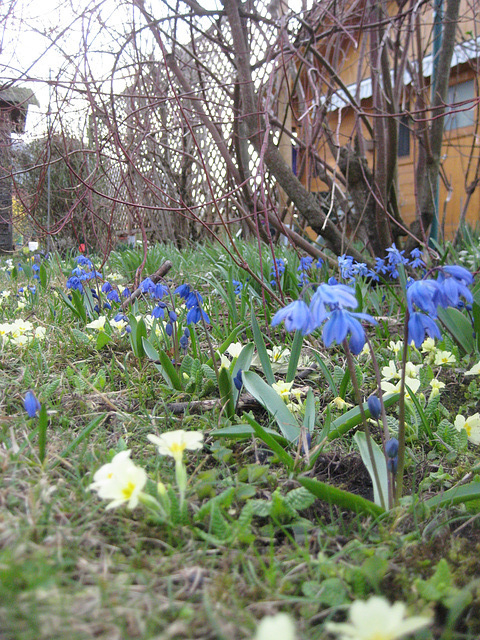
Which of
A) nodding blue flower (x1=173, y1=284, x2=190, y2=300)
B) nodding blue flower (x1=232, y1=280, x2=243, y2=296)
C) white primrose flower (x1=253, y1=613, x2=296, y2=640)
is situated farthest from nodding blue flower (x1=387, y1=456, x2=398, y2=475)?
nodding blue flower (x1=232, y1=280, x2=243, y2=296)

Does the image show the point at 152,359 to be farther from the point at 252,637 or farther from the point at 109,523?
the point at 252,637

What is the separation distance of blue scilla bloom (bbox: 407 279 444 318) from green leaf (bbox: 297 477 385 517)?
0.41 metres

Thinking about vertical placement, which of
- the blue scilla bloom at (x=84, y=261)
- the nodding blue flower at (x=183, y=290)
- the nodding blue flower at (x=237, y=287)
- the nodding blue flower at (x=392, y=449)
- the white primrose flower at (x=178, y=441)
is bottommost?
the nodding blue flower at (x=392, y=449)

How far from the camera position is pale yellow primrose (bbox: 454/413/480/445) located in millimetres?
1381

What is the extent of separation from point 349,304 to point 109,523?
639mm

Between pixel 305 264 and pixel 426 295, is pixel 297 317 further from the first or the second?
pixel 305 264

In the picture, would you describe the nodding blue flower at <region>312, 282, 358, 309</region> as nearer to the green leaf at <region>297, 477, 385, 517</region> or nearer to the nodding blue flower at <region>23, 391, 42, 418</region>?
the green leaf at <region>297, 477, 385, 517</region>

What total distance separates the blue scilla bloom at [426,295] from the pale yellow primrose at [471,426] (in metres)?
0.55

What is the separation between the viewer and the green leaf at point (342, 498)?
1019 mm

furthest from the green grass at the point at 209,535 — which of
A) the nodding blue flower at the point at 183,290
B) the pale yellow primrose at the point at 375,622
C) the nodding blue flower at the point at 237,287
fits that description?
the nodding blue flower at the point at 237,287

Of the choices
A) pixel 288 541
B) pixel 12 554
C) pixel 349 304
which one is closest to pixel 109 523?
pixel 12 554

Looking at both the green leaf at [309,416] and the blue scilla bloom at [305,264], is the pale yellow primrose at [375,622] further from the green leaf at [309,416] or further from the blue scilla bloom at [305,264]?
the blue scilla bloom at [305,264]

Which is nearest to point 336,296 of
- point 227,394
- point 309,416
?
point 309,416

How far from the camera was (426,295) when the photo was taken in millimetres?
962
